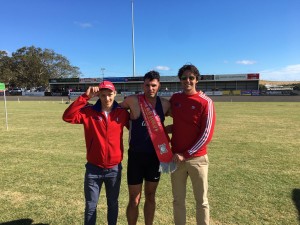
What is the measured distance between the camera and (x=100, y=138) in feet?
11.8

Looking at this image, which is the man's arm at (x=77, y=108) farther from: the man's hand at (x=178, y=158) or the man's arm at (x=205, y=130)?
the man's arm at (x=205, y=130)

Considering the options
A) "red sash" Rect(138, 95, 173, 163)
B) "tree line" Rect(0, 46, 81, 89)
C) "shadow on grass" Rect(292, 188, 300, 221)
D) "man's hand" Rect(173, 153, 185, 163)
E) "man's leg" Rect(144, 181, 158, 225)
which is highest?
"tree line" Rect(0, 46, 81, 89)

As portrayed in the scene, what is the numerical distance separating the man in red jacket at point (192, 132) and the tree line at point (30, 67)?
10056cm

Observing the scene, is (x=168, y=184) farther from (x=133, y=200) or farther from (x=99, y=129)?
(x=99, y=129)

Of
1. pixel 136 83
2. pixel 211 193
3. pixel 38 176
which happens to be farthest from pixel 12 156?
pixel 136 83

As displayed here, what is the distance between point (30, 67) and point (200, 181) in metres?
103

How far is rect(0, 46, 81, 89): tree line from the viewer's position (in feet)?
317

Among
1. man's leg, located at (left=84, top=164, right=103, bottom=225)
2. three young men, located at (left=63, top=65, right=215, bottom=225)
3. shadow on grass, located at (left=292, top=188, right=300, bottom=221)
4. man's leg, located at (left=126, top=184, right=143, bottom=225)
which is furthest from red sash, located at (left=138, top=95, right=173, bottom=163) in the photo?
shadow on grass, located at (left=292, top=188, right=300, bottom=221)

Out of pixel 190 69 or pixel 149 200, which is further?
pixel 149 200

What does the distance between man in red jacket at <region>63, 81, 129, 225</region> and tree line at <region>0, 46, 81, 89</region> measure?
329 feet

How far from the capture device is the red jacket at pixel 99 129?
3.60m

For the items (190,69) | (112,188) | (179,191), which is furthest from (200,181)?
(190,69)

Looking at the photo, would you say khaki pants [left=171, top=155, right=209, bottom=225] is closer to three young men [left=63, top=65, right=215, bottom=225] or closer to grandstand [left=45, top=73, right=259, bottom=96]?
three young men [left=63, top=65, right=215, bottom=225]

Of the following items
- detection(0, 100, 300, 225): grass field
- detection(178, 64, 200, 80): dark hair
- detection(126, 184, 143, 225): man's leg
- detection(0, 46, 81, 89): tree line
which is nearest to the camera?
detection(178, 64, 200, 80): dark hair
